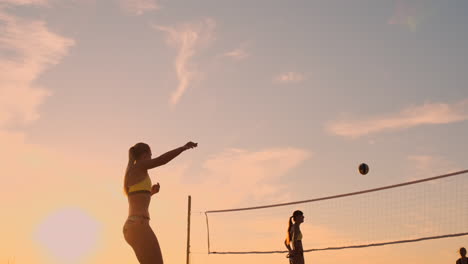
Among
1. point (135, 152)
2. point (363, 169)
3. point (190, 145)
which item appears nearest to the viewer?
point (190, 145)

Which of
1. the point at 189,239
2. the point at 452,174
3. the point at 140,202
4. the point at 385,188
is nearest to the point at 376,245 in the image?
the point at 385,188

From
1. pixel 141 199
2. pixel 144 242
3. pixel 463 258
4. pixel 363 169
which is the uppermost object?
pixel 363 169

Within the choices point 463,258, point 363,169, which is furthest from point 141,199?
point 363,169

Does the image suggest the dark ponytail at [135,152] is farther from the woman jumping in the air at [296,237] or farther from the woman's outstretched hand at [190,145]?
the woman jumping in the air at [296,237]

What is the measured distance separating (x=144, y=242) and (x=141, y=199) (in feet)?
1.29

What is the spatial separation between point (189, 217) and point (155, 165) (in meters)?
10.5

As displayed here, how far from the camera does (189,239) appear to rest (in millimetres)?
15562

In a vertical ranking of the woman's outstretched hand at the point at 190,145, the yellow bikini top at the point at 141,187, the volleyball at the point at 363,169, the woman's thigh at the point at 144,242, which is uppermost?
the volleyball at the point at 363,169

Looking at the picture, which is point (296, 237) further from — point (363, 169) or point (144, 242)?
point (144, 242)

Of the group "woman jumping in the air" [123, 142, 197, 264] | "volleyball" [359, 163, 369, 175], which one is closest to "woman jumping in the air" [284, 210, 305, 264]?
"volleyball" [359, 163, 369, 175]

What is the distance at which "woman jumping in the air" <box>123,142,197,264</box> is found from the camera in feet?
17.9

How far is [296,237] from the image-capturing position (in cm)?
1405

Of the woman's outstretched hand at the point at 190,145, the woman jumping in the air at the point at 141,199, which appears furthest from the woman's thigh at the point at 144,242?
→ the woman's outstretched hand at the point at 190,145

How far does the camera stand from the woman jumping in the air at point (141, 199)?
5.46 metres
